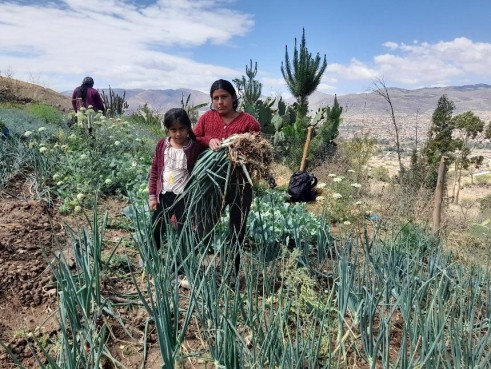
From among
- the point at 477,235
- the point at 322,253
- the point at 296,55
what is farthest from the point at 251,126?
the point at 296,55

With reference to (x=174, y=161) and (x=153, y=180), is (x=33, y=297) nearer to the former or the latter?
(x=153, y=180)

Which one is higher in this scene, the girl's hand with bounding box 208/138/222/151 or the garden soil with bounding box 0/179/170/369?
the girl's hand with bounding box 208/138/222/151

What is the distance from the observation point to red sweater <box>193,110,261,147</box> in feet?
8.57

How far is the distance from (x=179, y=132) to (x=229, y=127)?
30cm

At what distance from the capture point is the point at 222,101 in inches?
103

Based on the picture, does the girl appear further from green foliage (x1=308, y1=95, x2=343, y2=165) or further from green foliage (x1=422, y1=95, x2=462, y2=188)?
green foliage (x1=422, y1=95, x2=462, y2=188)

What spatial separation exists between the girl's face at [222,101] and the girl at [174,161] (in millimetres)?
197

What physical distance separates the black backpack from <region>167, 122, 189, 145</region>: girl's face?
423cm

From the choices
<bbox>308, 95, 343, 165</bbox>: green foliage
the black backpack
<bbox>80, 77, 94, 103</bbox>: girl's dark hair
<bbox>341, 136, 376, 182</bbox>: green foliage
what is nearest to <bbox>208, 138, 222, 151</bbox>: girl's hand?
the black backpack

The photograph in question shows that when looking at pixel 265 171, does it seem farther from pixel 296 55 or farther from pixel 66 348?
pixel 296 55

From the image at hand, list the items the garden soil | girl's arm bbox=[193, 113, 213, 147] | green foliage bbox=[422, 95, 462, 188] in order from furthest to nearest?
green foliage bbox=[422, 95, 462, 188], girl's arm bbox=[193, 113, 213, 147], the garden soil

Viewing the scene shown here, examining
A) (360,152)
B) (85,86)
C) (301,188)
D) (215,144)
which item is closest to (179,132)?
(215,144)

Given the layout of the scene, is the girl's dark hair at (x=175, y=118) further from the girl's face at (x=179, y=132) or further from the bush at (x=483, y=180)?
the bush at (x=483, y=180)

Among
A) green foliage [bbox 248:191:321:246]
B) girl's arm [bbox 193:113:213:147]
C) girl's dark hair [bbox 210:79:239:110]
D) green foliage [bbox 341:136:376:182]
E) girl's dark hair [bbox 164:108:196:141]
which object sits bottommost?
green foliage [bbox 248:191:321:246]
